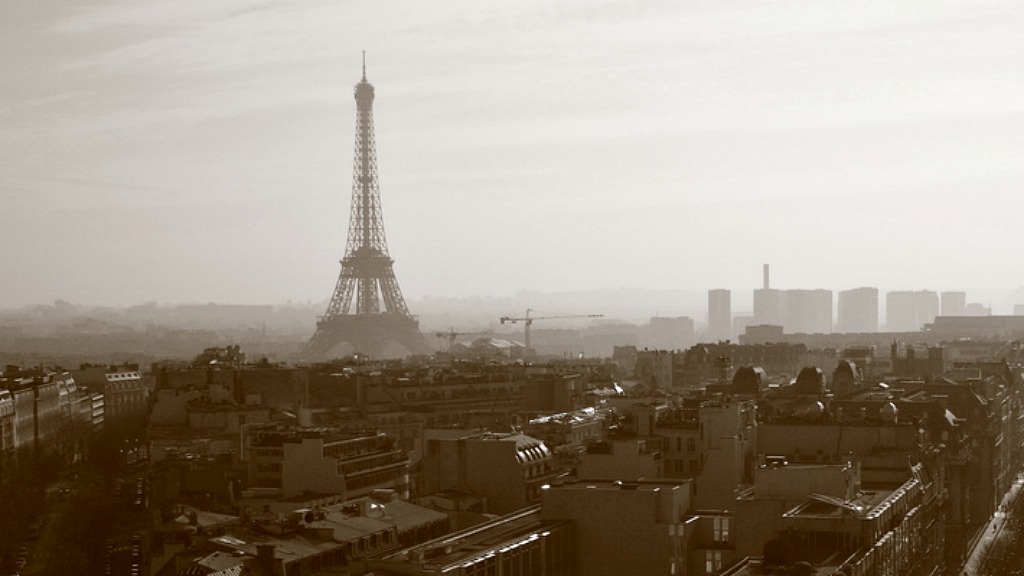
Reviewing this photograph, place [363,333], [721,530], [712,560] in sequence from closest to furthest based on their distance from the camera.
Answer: [712,560], [721,530], [363,333]

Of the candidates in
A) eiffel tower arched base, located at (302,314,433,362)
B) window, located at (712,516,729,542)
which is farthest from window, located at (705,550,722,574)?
eiffel tower arched base, located at (302,314,433,362)

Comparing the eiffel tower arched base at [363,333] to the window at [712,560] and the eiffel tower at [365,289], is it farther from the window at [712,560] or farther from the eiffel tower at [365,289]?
the window at [712,560]

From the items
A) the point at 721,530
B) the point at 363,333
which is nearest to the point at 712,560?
the point at 721,530

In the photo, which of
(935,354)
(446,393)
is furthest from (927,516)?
(935,354)

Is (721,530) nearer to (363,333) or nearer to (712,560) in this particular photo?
(712,560)

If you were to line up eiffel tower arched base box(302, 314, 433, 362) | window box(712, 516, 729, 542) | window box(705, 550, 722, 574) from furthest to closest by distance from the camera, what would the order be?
eiffel tower arched base box(302, 314, 433, 362), window box(712, 516, 729, 542), window box(705, 550, 722, 574)

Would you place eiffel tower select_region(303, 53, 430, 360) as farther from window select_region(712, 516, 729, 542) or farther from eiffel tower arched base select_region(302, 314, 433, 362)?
window select_region(712, 516, 729, 542)
